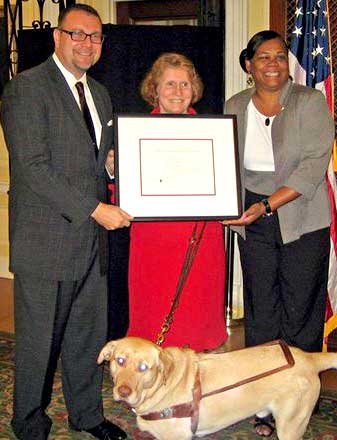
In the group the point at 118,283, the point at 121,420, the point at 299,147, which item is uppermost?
the point at 299,147

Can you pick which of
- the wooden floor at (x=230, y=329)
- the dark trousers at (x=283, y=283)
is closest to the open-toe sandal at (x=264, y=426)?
the dark trousers at (x=283, y=283)

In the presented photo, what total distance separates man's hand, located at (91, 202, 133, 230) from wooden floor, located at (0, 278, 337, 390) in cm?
171

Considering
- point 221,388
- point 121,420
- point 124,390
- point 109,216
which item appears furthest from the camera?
point 121,420

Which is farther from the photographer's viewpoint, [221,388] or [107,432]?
[107,432]

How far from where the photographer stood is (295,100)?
254 cm

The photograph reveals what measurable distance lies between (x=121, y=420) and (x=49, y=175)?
133 centimetres

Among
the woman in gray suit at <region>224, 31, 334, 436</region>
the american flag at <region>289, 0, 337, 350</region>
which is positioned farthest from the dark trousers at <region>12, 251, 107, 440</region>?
the american flag at <region>289, 0, 337, 350</region>

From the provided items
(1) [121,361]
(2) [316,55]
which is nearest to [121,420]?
(1) [121,361]

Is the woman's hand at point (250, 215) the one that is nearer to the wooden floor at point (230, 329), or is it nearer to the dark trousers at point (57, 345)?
the dark trousers at point (57, 345)

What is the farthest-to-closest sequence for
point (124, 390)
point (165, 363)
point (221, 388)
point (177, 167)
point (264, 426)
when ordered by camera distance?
point (264, 426)
point (177, 167)
point (221, 388)
point (165, 363)
point (124, 390)

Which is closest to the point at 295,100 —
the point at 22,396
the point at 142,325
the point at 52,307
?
the point at 142,325

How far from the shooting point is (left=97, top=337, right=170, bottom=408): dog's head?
1872mm

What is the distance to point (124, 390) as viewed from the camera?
1.86 m

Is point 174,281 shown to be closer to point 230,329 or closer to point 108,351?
point 108,351
